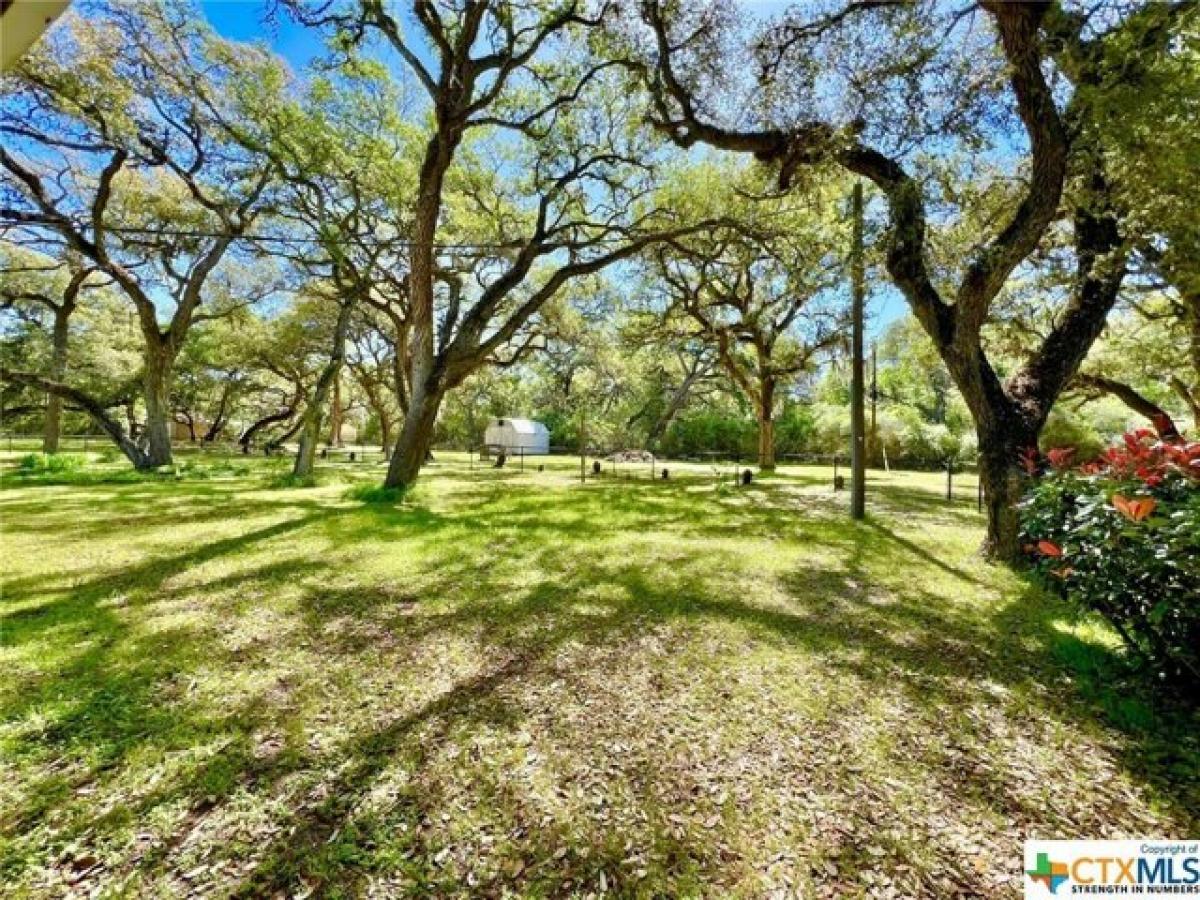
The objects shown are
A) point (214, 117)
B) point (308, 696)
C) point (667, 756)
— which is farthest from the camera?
point (214, 117)

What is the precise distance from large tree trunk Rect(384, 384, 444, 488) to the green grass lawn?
4548 millimetres

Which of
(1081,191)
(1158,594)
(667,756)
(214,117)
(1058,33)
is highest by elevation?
(214,117)

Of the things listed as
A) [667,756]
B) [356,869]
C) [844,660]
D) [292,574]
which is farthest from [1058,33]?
[292,574]

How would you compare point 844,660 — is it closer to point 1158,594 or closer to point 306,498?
point 1158,594

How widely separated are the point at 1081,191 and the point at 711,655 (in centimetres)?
596

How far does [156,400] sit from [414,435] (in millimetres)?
7500

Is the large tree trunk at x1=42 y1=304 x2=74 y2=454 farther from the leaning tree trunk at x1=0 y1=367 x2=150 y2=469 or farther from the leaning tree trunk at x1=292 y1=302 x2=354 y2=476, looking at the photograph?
the leaning tree trunk at x1=292 y1=302 x2=354 y2=476

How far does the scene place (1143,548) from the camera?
85.5 inches

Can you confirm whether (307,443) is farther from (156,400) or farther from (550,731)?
(550,731)

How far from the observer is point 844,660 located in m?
3.07

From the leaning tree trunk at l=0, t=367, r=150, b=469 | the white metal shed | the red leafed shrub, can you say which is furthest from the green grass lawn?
the white metal shed

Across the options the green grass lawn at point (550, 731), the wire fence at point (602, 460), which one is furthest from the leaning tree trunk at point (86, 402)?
the green grass lawn at point (550, 731)

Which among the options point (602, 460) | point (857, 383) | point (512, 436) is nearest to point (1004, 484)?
point (857, 383)

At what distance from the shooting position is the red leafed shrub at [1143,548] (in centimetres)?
208
